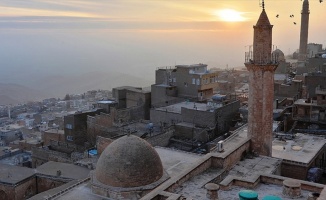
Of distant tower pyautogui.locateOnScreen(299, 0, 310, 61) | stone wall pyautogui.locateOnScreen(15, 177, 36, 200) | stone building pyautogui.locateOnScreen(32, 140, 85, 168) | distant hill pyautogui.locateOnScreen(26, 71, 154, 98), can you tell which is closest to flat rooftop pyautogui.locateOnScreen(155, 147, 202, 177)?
stone wall pyautogui.locateOnScreen(15, 177, 36, 200)

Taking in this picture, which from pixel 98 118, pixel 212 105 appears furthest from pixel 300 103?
pixel 98 118

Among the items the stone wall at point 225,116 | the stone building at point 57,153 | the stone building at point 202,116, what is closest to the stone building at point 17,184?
the stone building at point 57,153

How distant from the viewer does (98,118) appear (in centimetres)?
3203

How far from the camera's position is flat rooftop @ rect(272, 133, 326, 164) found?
1878 cm

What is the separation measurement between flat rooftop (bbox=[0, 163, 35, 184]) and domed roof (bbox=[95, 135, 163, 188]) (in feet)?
27.7

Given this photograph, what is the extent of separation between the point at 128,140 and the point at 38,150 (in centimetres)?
1615

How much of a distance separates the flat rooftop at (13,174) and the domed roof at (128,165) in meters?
8.44

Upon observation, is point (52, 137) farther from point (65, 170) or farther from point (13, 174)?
point (65, 170)

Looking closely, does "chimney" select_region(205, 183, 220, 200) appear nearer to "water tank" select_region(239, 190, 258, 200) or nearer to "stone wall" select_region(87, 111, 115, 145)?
"water tank" select_region(239, 190, 258, 200)

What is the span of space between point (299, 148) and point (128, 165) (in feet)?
31.0

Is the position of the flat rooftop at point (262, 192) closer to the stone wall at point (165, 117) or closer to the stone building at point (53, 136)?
the stone wall at point (165, 117)

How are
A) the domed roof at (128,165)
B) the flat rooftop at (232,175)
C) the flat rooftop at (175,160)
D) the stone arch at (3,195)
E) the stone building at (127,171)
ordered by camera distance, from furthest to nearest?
1. the stone arch at (3,195)
2. the flat rooftop at (175,160)
3. the domed roof at (128,165)
4. the stone building at (127,171)
5. the flat rooftop at (232,175)

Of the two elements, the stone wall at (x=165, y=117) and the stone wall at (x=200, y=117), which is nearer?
the stone wall at (x=200, y=117)

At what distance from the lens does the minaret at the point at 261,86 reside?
1733 centimetres
